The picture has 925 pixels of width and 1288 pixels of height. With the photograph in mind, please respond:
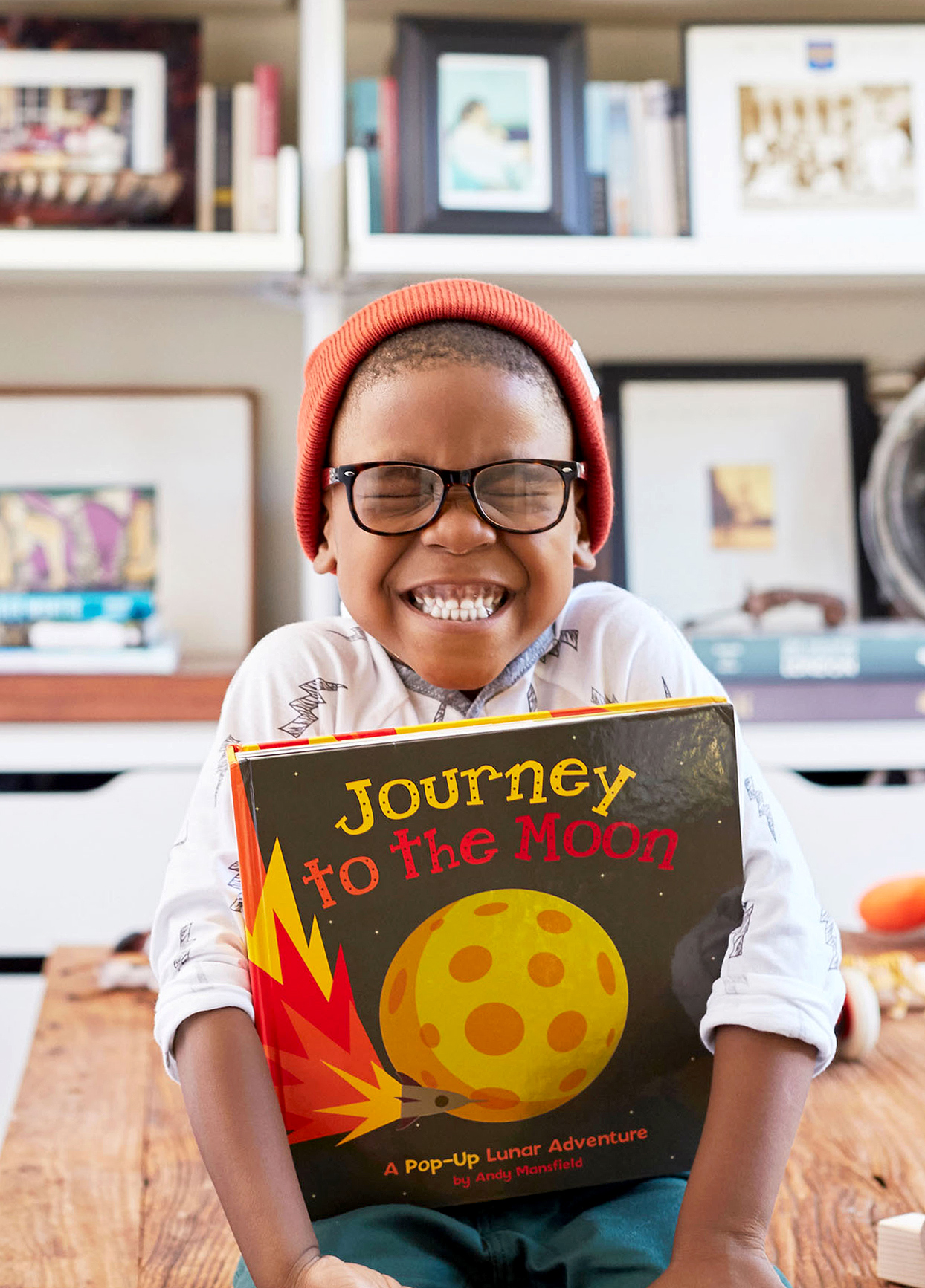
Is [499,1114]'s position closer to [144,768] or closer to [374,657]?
[374,657]

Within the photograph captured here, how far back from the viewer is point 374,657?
0.71 meters

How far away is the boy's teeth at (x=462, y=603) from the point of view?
0.62m

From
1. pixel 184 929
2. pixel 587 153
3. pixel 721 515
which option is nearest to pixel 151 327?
pixel 587 153

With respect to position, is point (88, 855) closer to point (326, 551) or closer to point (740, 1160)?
point (326, 551)

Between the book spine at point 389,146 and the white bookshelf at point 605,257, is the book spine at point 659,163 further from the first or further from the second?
the book spine at point 389,146

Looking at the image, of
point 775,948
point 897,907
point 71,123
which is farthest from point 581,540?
point 71,123

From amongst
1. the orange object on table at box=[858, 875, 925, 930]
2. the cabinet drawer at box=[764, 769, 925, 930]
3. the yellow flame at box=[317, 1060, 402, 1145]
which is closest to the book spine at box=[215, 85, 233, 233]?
the cabinet drawer at box=[764, 769, 925, 930]

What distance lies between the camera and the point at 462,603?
625mm

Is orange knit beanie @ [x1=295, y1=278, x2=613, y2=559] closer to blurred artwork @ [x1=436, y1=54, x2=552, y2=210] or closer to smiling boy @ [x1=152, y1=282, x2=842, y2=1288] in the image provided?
smiling boy @ [x1=152, y1=282, x2=842, y2=1288]

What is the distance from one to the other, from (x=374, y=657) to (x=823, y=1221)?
40cm

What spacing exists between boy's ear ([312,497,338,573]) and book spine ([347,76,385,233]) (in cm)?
91

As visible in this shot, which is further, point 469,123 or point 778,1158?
point 469,123

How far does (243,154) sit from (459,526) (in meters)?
1.11

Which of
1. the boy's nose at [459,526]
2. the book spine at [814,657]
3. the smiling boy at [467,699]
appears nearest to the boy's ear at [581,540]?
the smiling boy at [467,699]
